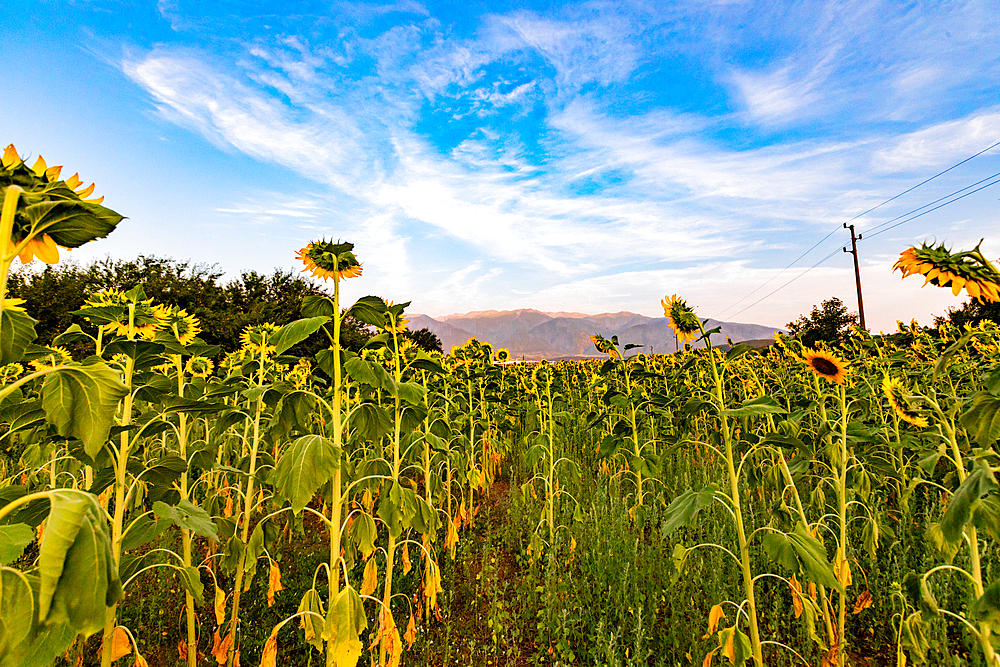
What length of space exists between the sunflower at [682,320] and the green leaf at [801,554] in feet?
3.35

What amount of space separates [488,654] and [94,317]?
105 inches

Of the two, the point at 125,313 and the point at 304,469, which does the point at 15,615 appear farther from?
the point at 125,313

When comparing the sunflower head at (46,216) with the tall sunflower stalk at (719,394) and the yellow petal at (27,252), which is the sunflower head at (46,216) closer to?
the yellow petal at (27,252)

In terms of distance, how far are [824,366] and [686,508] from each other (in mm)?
1483

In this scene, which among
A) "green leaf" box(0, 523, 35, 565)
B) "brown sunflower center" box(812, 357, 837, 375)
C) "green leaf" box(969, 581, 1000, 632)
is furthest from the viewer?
"brown sunflower center" box(812, 357, 837, 375)

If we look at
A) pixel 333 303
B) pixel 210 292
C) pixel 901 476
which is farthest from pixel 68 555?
pixel 210 292

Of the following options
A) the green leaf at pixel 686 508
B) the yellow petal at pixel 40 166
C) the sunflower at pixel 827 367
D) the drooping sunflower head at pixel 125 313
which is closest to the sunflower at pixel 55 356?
the drooping sunflower head at pixel 125 313

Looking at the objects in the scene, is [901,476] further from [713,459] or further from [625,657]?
[625,657]

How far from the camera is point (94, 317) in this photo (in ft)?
6.36

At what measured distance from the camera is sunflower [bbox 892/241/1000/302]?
4.82ft

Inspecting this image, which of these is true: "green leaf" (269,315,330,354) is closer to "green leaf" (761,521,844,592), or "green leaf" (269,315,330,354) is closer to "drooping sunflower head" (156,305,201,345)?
"drooping sunflower head" (156,305,201,345)

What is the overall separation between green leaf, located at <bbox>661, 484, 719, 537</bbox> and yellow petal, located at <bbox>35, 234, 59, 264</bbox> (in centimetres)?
197

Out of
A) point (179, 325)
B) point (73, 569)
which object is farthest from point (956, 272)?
point (179, 325)

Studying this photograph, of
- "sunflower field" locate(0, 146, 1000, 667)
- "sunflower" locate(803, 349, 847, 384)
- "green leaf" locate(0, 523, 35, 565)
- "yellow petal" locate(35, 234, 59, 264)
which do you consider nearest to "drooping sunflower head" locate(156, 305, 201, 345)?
"sunflower field" locate(0, 146, 1000, 667)
